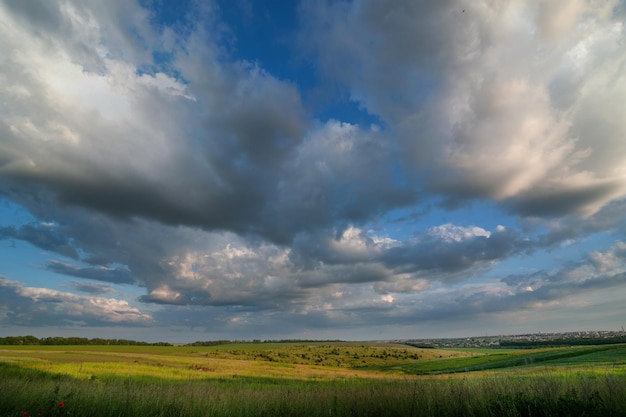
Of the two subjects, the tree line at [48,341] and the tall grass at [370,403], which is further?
the tree line at [48,341]

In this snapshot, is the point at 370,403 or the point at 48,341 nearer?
the point at 370,403

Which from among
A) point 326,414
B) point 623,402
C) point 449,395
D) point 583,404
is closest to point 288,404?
point 326,414

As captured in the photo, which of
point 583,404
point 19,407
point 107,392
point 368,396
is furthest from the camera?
point 107,392

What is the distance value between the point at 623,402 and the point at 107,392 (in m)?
14.7

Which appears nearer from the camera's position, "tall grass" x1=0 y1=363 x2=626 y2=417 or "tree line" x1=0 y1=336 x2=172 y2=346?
"tall grass" x1=0 y1=363 x2=626 y2=417

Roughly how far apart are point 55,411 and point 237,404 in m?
4.75

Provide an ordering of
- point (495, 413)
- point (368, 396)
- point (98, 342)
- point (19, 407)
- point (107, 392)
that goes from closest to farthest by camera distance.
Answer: point (495, 413) < point (19, 407) < point (368, 396) < point (107, 392) < point (98, 342)

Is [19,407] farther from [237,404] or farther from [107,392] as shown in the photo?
[237,404]

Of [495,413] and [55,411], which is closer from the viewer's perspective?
[495,413]

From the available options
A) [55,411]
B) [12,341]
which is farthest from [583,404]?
[12,341]

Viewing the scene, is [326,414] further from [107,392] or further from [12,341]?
[12,341]

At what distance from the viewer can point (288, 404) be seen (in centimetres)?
1056

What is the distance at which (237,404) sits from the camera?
10.8 meters

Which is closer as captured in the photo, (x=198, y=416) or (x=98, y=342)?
(x=198, y=416)
